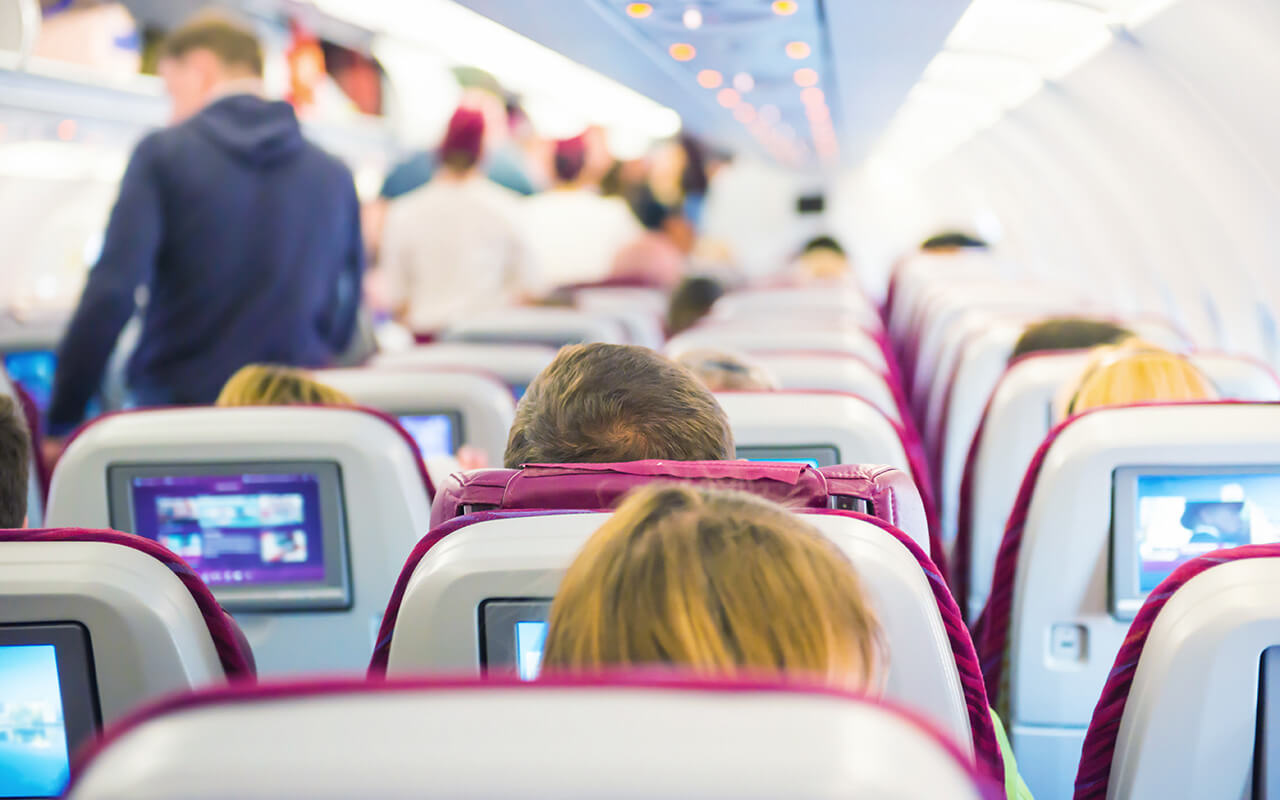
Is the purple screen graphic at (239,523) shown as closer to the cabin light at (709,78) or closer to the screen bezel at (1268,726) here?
the screen bezel at (1268,726)

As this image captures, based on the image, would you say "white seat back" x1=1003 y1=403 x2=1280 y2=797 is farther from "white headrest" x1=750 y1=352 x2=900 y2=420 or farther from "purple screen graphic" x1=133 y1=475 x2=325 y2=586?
"purple screen graphic" x1=133 y1=475 x2=325 y2=586

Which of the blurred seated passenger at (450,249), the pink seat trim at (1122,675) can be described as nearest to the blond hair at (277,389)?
the pink seat trim at (1122,675)

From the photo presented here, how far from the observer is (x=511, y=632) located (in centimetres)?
137

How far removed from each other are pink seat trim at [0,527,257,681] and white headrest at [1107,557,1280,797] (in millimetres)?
983

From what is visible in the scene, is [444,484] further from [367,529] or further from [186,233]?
[186,233]

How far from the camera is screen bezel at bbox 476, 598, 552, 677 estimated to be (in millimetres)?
1356

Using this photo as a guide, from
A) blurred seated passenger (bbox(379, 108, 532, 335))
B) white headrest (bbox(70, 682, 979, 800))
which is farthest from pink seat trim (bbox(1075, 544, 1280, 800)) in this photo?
blurred seated passenger (bbox(379, 108, 532, 335))

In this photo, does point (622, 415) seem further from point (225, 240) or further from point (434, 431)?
point (225, 240)

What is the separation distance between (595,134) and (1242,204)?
13000mm

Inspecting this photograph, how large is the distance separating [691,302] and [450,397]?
4699mm

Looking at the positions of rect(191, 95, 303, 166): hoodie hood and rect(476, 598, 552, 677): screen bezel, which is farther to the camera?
rect(191, 95, 303, 166): hoodie hood

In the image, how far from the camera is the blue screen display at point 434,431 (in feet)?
10.1

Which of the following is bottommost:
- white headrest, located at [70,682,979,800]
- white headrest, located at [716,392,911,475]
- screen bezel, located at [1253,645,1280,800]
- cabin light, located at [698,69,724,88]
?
screen bezel, located at [1253,645,1280,800]

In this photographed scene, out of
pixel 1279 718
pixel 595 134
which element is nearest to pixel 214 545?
pixel 1279 718
